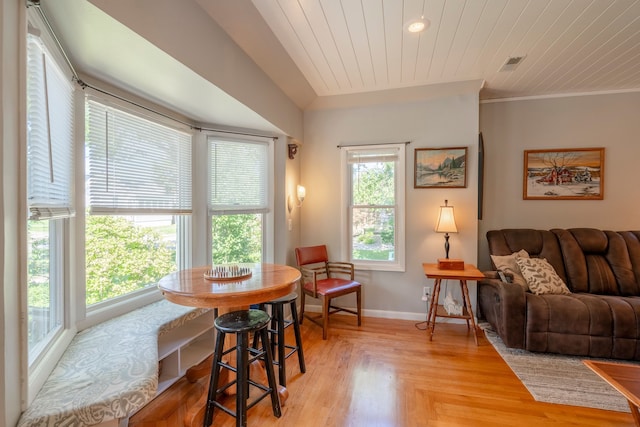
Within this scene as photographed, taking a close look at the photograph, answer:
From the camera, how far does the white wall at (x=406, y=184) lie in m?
3.09

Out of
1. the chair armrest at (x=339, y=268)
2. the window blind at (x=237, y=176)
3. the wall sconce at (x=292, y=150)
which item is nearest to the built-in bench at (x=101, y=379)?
the window blind at (x=237, y=176)

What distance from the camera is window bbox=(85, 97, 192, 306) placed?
1.85 metres

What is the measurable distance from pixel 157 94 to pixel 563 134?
4.18 meters

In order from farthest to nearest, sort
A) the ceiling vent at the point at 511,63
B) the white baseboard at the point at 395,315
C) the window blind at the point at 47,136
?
the white baseboard at the point at 395,315
the ceiling vent at the point at 511,63
the window blind at the point at 47,136

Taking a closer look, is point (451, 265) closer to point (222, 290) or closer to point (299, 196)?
point (299, 196)

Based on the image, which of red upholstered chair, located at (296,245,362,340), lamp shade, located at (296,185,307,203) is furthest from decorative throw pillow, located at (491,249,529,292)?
lamp shade, located at (296,185,307,203)

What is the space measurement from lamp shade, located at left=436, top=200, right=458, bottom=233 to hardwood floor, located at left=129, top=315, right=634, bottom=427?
1.09 meters

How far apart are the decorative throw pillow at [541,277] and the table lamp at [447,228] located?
21.9 inches

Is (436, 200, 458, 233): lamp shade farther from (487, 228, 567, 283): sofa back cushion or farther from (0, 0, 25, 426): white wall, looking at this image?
(0, 0, 25, 426): white wall

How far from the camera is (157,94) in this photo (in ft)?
6.63

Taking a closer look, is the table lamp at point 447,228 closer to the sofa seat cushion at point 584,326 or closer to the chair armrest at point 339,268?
the sofa seat cushion at point 584,326

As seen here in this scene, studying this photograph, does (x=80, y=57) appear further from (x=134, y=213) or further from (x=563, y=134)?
(x=563, y=134)

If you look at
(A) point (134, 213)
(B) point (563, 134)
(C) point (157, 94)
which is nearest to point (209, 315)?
(A) point (134, 213)

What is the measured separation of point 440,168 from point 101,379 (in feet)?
10.7
